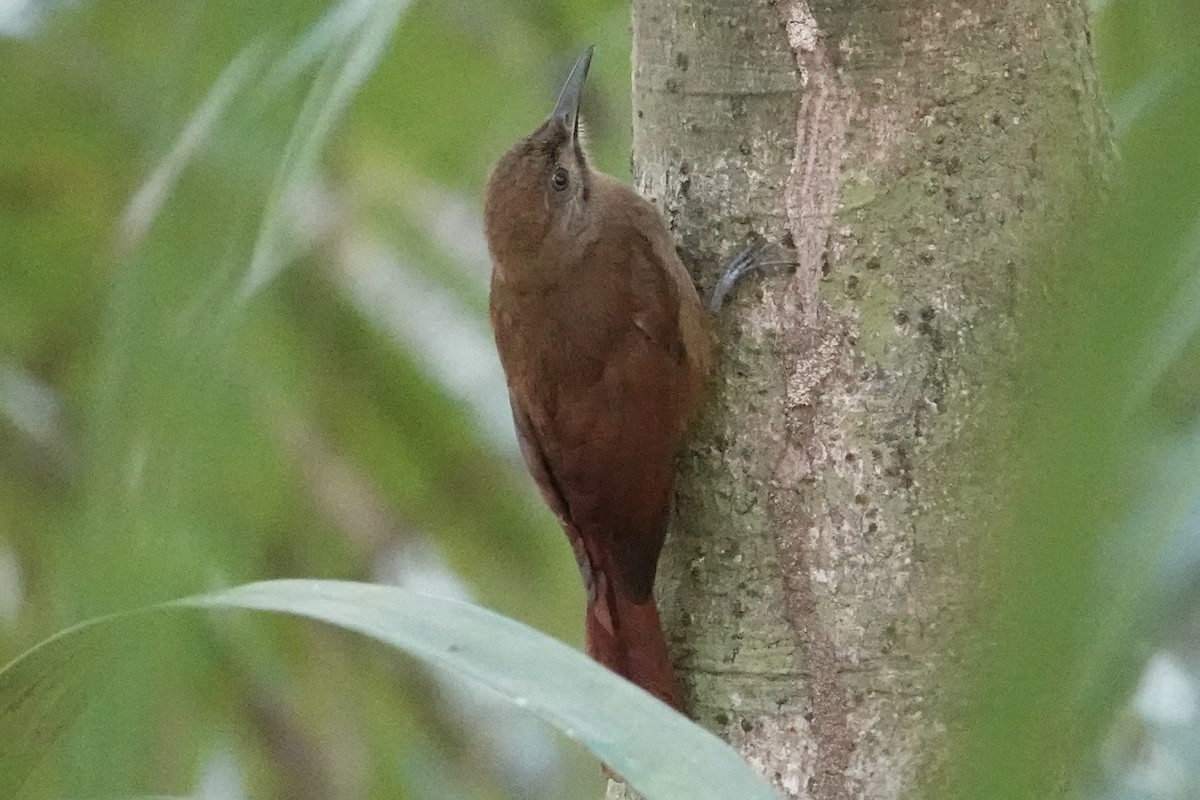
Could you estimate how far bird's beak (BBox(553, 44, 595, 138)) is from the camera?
167 centimetres

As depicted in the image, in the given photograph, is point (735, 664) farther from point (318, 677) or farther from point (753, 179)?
point (318, 677)

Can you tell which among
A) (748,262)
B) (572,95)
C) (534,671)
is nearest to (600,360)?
(748,262)

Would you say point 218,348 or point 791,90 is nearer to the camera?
point 218,348

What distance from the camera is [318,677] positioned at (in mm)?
1701

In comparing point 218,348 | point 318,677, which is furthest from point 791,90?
point 318,677

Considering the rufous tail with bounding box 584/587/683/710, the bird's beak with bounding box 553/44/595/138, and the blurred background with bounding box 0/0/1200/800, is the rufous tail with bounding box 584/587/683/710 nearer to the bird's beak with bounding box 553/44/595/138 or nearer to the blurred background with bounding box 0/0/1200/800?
the blurred background with bounding box 0/0/1200/800

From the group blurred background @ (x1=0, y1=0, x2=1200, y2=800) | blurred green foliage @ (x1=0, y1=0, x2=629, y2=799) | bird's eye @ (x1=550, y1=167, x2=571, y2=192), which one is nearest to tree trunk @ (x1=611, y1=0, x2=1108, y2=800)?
blurred background @ (x1=0, y1=0, x2=1200, y2=800)

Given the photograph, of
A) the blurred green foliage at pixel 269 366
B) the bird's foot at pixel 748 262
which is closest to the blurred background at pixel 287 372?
the blurred green foliage at pixel 269 366

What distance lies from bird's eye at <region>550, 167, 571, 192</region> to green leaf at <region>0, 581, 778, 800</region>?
3.51 ft

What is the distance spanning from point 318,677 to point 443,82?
32.2 inches

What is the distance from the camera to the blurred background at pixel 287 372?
0.65m

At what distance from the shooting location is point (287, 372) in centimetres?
122

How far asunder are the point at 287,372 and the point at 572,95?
64cm

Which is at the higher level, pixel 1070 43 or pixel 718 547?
pixel 1070 43
